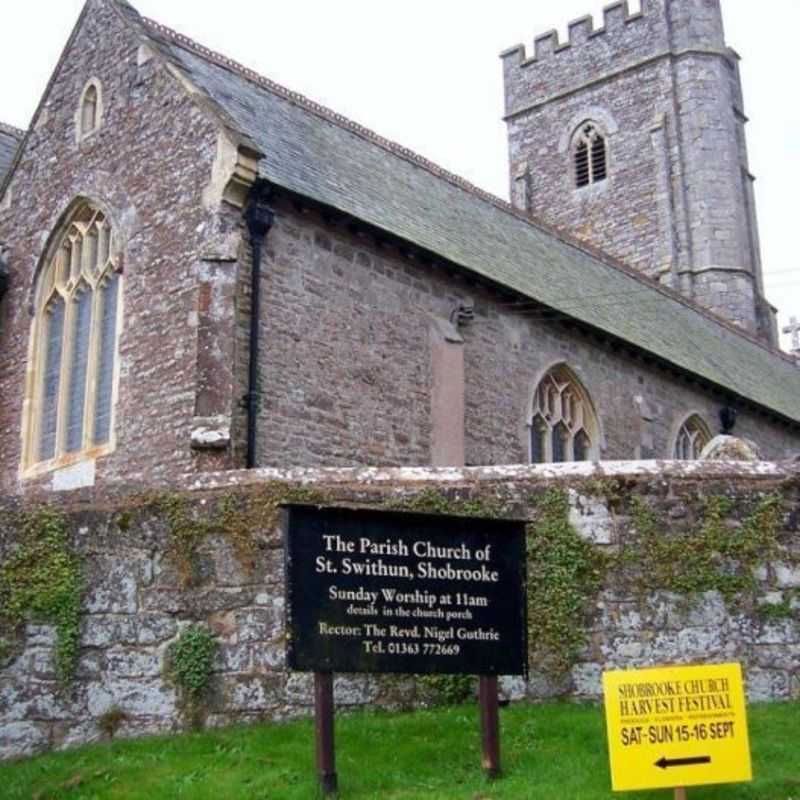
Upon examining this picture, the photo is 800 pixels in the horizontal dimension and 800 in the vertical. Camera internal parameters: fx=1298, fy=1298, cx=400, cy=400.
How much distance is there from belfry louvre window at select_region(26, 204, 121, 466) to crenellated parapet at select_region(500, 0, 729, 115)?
85.3ft

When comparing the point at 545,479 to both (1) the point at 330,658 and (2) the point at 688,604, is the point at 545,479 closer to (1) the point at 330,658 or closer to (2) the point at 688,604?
(2) the point at 688,604

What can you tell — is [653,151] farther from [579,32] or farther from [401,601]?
[401,601]

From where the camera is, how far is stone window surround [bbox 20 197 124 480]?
1753 cm

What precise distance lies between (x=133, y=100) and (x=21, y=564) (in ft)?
31.6

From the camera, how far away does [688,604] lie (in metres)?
10.7

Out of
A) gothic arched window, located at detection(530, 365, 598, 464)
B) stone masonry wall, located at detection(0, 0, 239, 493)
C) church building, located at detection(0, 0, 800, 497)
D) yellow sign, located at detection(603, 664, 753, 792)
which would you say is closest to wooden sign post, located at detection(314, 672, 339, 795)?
yellow sign, located at detection(603, 664, 753, 792)

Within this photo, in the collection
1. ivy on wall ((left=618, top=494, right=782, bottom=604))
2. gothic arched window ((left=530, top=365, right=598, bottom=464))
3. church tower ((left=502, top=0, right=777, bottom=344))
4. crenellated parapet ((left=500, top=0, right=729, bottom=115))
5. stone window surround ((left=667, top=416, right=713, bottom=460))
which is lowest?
ivy on wall ((left=618, top=494, right=782, bottom=604))

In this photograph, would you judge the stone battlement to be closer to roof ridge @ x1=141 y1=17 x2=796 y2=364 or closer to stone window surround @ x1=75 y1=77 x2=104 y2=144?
roof ridge @ x1=141 y1=17 x2=796 y2=364

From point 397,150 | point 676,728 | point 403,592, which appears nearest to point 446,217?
point 397,150

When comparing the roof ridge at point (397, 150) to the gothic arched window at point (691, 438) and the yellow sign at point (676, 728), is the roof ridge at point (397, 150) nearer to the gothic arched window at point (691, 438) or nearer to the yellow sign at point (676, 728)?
the gothic arched window at point (691, 438)

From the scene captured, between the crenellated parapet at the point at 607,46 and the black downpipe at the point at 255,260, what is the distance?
2622cm

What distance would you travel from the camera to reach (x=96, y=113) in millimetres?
19375

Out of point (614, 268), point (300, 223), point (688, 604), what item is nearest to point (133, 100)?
point (300, 223)

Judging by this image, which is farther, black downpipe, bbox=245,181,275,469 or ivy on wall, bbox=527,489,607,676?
black downpipe, bbox=245,181,275,469
